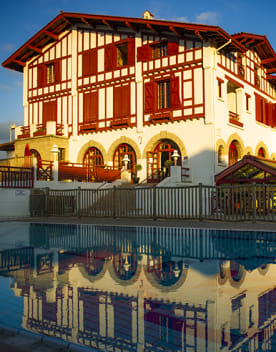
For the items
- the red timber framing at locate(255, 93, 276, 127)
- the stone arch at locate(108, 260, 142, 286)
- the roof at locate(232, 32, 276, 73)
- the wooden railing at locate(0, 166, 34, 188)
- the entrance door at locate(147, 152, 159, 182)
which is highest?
the roof at locate(232, 32, 276, 73)

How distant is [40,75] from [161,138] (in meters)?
11.9

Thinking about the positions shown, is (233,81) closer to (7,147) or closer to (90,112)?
(90,112)

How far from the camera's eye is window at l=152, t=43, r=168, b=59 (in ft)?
72.0

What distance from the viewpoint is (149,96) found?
2212 centimetres

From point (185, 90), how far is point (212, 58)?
7.49 feet

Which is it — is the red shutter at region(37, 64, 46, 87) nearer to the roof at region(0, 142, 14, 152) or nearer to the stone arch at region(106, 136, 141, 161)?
the roof at region(0, 142, 14, 152)

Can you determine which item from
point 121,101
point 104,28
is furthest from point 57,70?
point 121,101

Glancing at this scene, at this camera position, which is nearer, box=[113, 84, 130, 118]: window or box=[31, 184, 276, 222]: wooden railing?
box=[31, 184, 276, 222]: wooden railing

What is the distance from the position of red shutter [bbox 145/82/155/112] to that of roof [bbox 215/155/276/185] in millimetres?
7242

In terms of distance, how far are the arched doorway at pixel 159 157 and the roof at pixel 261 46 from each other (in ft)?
25.1

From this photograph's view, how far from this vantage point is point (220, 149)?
20.8 m

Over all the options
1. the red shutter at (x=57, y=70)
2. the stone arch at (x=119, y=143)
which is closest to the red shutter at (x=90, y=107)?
the stone arch at (x=119, y=143)

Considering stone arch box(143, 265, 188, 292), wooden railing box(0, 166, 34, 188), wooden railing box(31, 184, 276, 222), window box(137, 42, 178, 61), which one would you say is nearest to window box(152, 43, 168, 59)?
window box(137, 42, 178, 61)

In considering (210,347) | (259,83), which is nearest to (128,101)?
(259,83)
